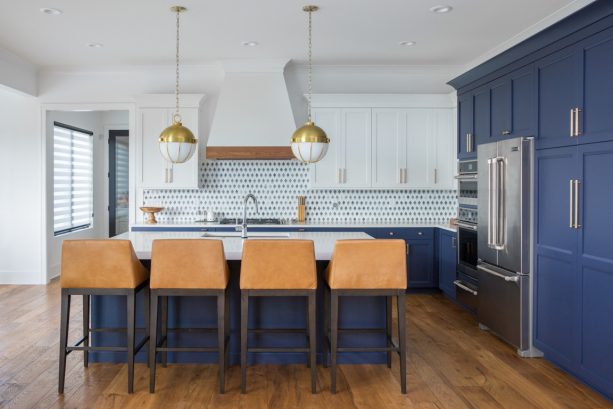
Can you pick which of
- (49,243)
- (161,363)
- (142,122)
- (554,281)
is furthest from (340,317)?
(49,243)

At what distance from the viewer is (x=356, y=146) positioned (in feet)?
20.6

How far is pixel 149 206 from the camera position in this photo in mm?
6484

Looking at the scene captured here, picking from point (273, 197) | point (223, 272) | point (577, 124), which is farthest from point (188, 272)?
point (273, 197)

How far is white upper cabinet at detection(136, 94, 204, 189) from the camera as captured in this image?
6109 millimetres

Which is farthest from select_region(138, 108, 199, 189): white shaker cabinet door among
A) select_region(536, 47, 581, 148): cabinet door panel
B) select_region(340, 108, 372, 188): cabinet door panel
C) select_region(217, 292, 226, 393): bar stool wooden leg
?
select_region(536, 47, 581, 148): cabinet door panel

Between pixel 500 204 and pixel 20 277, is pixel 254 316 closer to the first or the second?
pixel 500 204

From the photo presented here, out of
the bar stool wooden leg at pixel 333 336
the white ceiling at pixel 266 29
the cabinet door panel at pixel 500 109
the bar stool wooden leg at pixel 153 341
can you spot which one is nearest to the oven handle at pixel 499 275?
the cabinet door panel at pixel 500 109

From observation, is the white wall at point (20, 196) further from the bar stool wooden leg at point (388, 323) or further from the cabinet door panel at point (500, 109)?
the cabinet door panel at point (500, 109)

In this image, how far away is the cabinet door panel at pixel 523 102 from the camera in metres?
4.01

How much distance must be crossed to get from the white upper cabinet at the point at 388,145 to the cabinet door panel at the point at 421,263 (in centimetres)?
73

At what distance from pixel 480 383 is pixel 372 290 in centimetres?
102

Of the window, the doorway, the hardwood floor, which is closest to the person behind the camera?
the hardwood floor

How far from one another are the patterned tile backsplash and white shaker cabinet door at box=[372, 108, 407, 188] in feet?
1.20

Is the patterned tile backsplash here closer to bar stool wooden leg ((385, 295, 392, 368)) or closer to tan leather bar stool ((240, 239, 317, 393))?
bar stool wooden leg ((385, 295, 392, 368))
